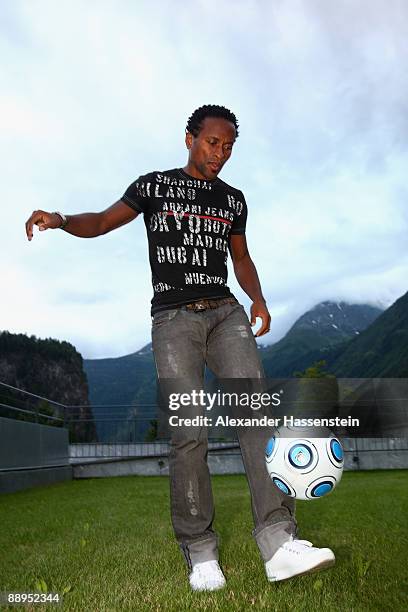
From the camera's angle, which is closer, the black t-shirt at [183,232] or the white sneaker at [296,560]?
the white sneaker at [296,560]

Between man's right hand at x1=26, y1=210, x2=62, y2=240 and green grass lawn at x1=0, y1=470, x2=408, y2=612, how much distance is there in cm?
198

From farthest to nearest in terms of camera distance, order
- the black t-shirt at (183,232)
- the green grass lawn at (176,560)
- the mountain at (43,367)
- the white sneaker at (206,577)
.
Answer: the mountain at (43,367)
the black t-shirt at (183,232)
the white sneaker at (206,577)
the green grass lawn at (176,560)

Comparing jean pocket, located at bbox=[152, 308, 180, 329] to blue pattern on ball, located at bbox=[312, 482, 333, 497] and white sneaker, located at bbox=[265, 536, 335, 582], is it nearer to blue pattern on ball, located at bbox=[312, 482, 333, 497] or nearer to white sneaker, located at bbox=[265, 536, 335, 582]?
blue pattern on ball, located at bbox=[312, 482, 333, 497]

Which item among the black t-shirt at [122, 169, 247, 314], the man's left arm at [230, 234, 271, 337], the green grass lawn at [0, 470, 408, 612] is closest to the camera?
the green grass lawn at [0, 470, 408, 612]

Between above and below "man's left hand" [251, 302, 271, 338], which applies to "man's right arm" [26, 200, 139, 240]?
above

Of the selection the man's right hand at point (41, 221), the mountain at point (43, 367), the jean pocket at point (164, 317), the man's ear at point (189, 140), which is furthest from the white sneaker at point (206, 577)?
the mountain at point (43, 367)

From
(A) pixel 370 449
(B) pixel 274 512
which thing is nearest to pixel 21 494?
(B) pixel 274 512

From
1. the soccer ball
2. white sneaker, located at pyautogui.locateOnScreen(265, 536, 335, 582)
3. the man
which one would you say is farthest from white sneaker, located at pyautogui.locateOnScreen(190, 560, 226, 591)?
the soccer ball

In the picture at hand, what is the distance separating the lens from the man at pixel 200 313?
3.42m

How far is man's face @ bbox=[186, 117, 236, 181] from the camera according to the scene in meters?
3.91

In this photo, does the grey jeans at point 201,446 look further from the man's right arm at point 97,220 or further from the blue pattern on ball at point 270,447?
the man's right arm at point 97,220

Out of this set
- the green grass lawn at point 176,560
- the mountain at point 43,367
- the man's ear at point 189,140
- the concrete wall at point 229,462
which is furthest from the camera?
the mountain at point 43,367

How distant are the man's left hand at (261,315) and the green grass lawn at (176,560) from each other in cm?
147

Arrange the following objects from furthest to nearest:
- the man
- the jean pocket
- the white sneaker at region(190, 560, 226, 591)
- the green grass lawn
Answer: the jean pocket → the man → the white sneaker at region(190, 560, 226, 591) → the green grass lawn
